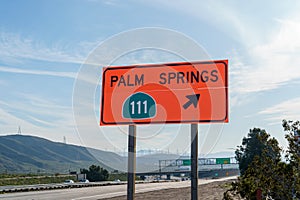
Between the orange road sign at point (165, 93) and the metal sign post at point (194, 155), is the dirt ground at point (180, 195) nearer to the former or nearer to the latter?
the metal sign post at point (194, 155)

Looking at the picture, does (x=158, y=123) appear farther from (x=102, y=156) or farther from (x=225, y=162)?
(x=225, y=162)

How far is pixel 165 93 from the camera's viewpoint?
22.2 ft

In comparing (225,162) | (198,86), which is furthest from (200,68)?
(225,162)

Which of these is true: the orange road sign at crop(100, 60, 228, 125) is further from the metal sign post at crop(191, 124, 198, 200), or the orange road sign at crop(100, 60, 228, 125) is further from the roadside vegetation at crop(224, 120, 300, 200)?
the roadside vegetation at crop(224, 120, 300, 200)

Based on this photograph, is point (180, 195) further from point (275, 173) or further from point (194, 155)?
Result: point (194, 155)

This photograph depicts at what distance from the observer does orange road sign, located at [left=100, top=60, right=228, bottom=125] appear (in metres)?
6.52

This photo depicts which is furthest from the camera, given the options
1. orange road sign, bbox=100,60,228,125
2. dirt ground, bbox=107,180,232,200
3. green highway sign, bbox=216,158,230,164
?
green highway sign, bbox=216,158,230,164

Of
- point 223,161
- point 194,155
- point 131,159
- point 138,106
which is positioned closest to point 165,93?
point 138,106

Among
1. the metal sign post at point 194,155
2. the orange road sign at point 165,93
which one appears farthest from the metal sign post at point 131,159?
the metal sign post at point 194,155

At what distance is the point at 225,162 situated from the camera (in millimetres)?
134125

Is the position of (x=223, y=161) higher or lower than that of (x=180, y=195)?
higher

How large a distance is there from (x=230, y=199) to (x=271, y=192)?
1066 millimetres

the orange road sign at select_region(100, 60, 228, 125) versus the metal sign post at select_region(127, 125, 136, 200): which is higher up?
the orange road sign at select_region(100, 60, 228, 125)

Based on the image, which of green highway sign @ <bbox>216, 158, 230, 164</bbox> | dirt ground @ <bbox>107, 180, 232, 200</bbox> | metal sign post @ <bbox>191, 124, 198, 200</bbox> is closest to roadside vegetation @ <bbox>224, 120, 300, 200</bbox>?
metal sign post @ <bbox>191, 124, 198, 200</bbox>
